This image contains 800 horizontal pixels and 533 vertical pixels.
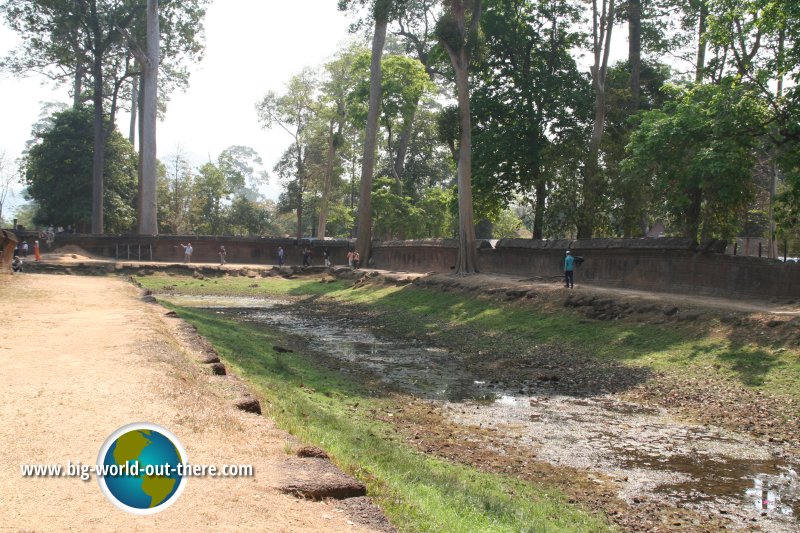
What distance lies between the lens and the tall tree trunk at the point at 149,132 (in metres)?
38.6

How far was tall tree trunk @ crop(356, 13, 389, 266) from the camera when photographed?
32281mm

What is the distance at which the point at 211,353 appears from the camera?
30.6 ft

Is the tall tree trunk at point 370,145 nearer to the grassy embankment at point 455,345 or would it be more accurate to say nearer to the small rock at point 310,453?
the grassy embankment at point 455,345

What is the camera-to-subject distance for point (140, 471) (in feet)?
12.6

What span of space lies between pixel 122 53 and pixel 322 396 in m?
42.2

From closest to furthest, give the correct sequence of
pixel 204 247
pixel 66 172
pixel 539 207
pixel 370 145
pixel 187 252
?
pixel 539 207 → pixel 370 145 → pixel 187 252 → pixel 204 247 → pixel 66 172

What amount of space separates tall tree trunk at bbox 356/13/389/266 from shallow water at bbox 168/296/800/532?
69.1 feet

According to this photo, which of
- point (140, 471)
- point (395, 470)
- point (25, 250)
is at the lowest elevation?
point (395, 470)

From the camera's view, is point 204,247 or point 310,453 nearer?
point 310,453

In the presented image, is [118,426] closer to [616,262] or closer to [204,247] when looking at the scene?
[616,262]

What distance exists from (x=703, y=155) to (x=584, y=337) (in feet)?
18.3

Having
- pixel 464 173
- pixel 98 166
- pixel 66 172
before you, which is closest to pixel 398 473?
pixel 464 173

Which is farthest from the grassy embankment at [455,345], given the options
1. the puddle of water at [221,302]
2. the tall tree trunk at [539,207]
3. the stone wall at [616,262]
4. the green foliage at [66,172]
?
the green foliage at [66,172]

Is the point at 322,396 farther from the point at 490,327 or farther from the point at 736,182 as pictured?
the point at 736,182
